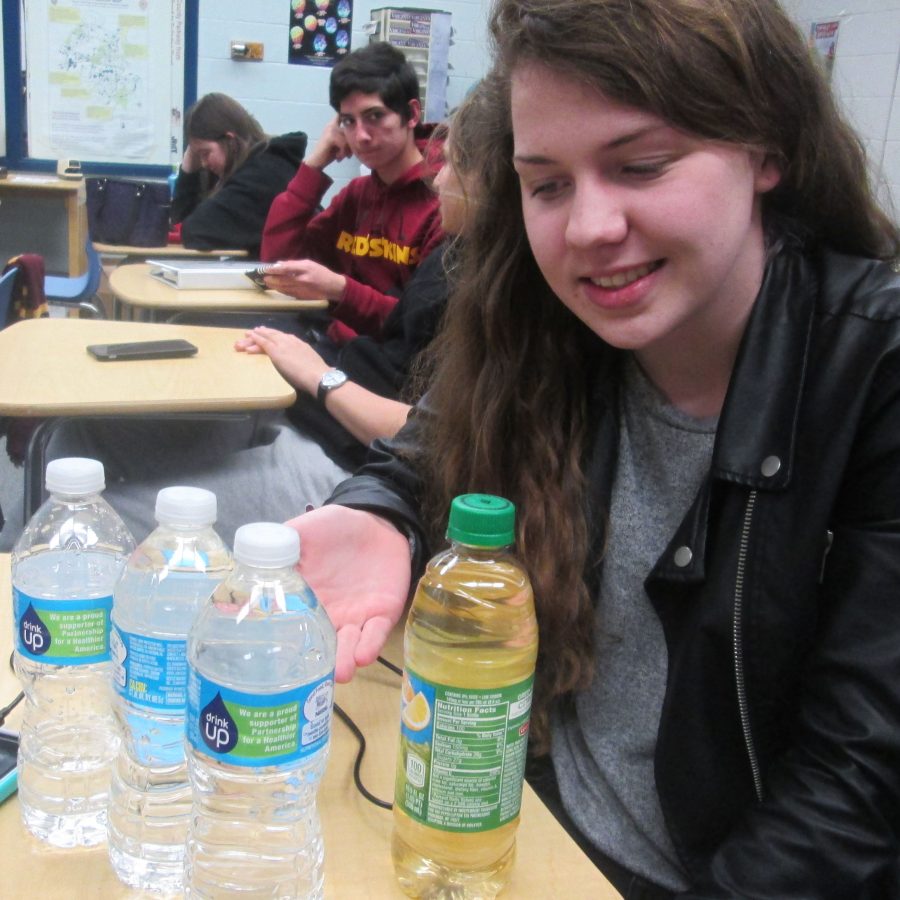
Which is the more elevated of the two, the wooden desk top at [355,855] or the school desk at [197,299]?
the school desk at [197,299]

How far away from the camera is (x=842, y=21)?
12.5ft

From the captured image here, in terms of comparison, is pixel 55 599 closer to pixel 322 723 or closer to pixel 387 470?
pixel 322 723

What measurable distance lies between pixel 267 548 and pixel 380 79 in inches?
112

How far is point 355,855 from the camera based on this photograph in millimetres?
716

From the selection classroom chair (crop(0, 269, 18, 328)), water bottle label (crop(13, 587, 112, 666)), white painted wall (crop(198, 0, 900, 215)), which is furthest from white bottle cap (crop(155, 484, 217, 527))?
white painted wall (crop(198, 0, 900, 215))

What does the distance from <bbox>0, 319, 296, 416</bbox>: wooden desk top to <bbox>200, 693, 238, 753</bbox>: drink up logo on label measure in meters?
1.26

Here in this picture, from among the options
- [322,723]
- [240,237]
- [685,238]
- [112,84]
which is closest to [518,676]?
[322,723]

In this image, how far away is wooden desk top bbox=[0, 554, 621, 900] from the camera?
2.19 ft

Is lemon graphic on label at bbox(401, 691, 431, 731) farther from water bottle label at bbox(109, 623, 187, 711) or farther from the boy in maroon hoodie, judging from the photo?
the boy in maroon hoodie

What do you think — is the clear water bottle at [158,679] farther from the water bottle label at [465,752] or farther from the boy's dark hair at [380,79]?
the boy's dark hair at [380,79]

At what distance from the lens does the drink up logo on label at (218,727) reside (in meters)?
0.58

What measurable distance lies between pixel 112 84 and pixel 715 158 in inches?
201

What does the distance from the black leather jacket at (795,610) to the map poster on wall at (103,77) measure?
5011mm

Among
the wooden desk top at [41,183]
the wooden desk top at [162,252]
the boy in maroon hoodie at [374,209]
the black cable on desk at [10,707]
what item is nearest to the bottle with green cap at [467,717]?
the black cable on desk at [10,707]
